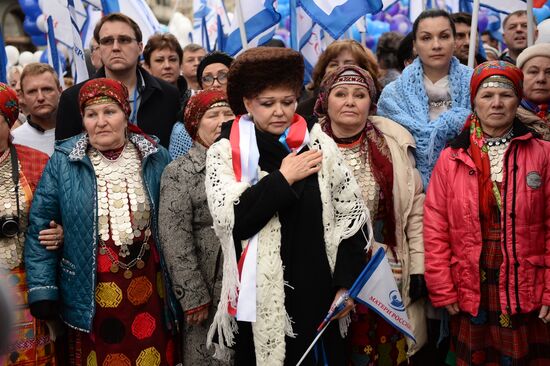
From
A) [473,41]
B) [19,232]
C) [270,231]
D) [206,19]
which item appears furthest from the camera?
[206,19]

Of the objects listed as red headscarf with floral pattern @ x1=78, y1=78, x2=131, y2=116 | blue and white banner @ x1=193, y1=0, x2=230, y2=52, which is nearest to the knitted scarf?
red headscarf with floral pattern @ x1=78, y1=78, x2=131, y2=116

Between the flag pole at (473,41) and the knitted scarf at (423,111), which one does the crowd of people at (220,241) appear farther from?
the flag pole at (473,41)

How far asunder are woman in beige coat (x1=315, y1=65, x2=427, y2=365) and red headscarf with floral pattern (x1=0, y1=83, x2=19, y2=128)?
1777 millimetres

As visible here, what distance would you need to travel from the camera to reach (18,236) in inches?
150

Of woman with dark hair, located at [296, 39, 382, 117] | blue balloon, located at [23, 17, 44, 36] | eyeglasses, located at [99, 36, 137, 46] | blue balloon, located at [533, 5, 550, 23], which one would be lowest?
woman with dark hair, located at [296, 39, 382, 117]

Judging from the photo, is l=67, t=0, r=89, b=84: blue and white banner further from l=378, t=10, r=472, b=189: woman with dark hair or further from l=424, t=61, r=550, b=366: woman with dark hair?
l=424, t=61, r=550, b=366: woman with dark hair

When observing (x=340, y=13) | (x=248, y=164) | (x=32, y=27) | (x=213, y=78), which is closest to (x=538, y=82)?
(x=340, y=13)

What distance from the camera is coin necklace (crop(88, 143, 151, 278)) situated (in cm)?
370

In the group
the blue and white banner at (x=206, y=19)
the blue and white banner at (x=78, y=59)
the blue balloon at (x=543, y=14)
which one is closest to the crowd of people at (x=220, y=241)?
the blue and white banner at (x=78, y=59)

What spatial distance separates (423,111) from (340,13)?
1455 mm

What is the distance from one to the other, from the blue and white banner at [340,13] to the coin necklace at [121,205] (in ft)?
7.56

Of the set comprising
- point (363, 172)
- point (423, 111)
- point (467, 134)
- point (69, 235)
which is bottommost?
point (69, 235)

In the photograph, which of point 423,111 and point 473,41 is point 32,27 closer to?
point 473,41

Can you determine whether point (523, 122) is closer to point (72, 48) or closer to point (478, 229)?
point (478, 229)
